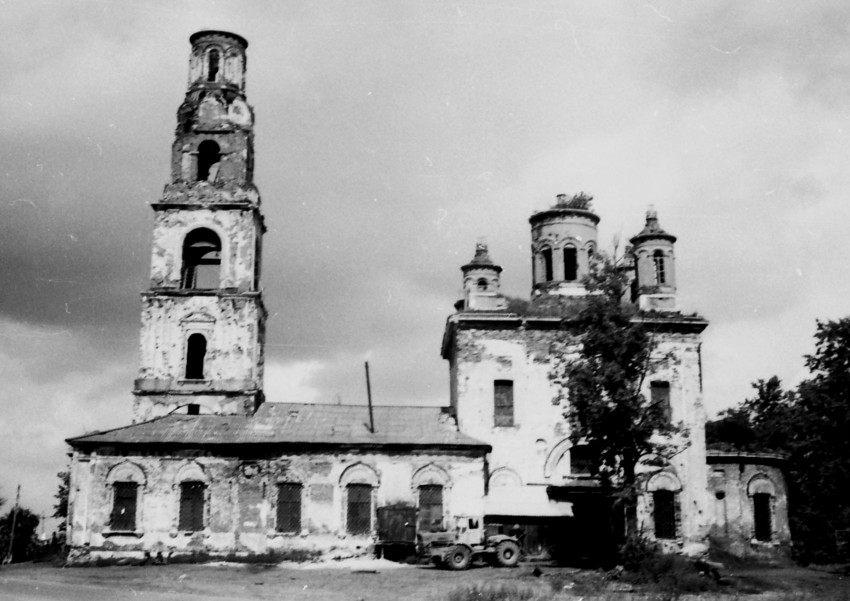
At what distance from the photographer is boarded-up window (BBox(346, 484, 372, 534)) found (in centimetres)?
3045

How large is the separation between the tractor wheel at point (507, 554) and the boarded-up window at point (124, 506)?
38.6 ft

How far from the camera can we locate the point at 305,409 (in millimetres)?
33594

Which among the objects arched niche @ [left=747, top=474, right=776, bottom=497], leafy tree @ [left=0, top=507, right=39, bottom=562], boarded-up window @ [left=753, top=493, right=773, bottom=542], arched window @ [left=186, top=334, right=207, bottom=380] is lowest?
leafy tree @ [left=0, top=507, right=39, bottom=562]

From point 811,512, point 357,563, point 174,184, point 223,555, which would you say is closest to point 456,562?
point 357,563

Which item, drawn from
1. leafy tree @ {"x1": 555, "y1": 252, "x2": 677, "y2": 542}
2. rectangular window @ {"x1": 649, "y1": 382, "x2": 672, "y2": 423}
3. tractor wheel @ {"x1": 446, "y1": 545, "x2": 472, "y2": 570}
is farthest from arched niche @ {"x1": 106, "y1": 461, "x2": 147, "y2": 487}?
rectangular window @ {"x1": 649, "y1": 382, "x2": 672, "y2": 423}

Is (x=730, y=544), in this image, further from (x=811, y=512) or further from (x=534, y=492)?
(x=811, y=512)

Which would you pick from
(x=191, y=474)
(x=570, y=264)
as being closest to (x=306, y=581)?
(x=191, y=474)

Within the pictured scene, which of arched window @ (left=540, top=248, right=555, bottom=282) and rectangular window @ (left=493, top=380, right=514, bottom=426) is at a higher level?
arched window @ (left=540, top=248, right=555, bottom=282)

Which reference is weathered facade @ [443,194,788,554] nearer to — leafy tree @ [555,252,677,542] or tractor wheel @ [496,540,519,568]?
leafy tree @ [555,252,677,542]

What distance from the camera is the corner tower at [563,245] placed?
116 feet

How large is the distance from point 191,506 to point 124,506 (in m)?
2.11

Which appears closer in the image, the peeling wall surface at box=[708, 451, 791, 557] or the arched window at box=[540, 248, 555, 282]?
the peeling wall surface at box=[708, 451, 791, 557]

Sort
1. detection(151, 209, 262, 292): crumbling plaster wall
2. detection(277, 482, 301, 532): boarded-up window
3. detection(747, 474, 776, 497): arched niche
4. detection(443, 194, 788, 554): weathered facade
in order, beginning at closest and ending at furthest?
detection(277, 482, 301, 532): boarded-up window → detection(443, 194, 788, 554): weathered facade → detection(747, 474, 776, 497): arched niche → detection(151, 209, 262, 292): crumbling plaster wall

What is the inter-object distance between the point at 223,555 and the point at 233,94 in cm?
1685
